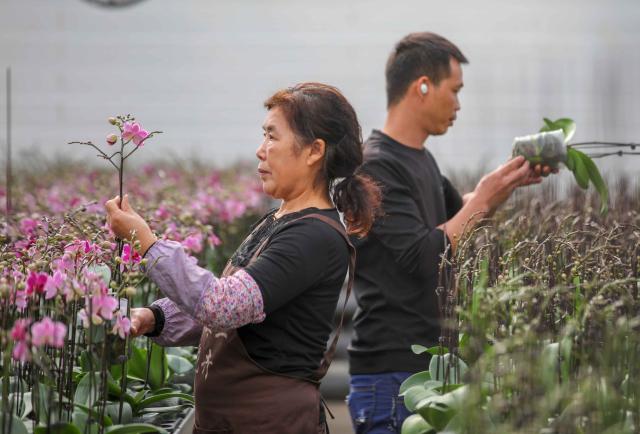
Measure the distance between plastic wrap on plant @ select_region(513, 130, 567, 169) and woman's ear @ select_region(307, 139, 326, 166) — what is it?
1000mm

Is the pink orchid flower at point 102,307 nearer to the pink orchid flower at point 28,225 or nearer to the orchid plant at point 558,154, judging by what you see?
the pink orchid flower at point 28,225

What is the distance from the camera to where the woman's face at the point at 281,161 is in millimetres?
2453

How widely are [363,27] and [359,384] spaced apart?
1655cm

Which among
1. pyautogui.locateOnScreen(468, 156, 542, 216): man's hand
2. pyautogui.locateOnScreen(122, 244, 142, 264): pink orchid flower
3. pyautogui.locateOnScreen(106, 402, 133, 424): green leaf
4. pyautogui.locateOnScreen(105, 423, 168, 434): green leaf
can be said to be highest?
pyautogui.locateOnScreen(468, 156, 542, 216): man's hand

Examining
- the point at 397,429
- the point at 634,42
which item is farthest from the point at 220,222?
the point at 634,42

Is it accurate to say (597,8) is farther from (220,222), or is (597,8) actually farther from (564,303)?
(564,303)

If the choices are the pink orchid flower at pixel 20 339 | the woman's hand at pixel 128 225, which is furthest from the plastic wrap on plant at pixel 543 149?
the pink orchid flower at pixel 20 339

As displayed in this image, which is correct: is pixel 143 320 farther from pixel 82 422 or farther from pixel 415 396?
pixel 415 396

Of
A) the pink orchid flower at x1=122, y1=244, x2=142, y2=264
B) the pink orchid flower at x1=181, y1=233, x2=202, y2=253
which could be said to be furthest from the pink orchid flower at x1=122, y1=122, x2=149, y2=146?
the pink orchid flower at x1=181, y1=233, x2=202, y2=253

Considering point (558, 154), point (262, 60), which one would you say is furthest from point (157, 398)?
point (262, 60)

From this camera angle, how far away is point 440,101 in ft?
11.2

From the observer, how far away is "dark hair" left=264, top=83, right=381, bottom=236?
2480 millimetres

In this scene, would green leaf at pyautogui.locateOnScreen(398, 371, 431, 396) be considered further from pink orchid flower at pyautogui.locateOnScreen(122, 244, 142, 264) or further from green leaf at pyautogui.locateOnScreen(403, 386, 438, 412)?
pink orchid flower at pyautogui.locateOnScreen(122, 244, 142, 264)

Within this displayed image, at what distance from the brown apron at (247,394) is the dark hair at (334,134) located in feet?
0.69
